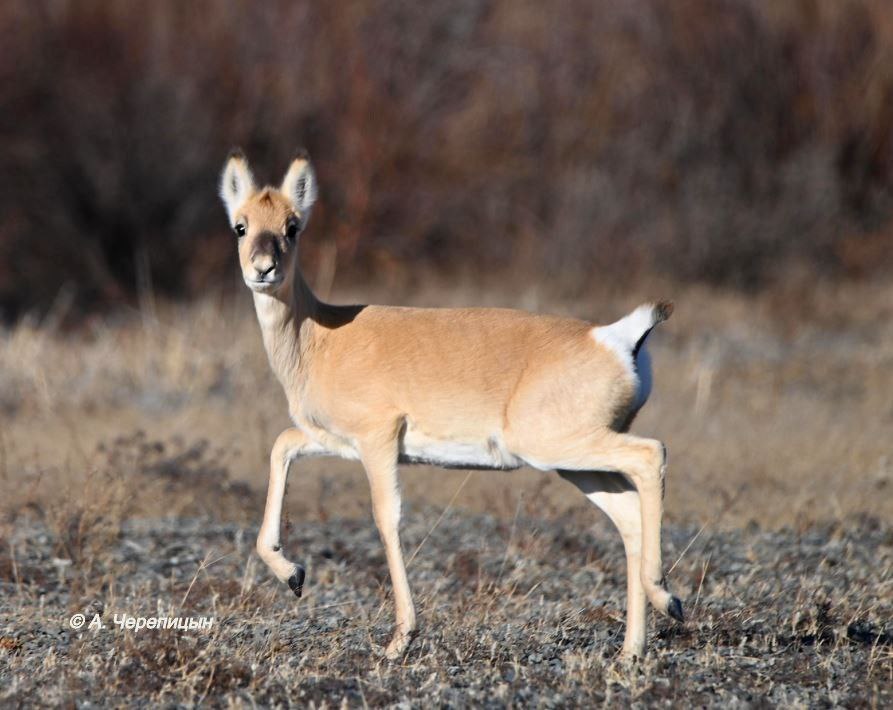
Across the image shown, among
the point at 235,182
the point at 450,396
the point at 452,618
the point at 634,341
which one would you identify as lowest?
the point at 452,618

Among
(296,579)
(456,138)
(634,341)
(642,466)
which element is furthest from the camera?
(456,138)

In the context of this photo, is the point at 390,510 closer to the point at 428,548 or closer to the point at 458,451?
the point at 458,451

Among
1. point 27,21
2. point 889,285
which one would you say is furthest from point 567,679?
point 27,21

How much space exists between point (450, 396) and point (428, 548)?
3143 millimetres

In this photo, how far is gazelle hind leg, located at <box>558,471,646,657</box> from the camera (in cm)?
683

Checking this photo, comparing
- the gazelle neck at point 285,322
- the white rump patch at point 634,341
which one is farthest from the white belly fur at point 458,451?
the gazelle neck at point 285,322

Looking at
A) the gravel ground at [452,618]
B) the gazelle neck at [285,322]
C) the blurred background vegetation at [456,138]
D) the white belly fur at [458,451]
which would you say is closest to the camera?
the gravel ground at [452,618]

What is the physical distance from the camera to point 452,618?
7707 mm

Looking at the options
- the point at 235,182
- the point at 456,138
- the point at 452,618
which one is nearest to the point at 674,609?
the point at 452,618

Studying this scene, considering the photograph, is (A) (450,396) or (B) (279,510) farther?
(B) (279,510)

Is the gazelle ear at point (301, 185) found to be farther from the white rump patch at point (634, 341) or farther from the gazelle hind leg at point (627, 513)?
the gazelle hind leg at point (627, 513)

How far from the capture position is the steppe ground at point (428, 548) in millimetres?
6438

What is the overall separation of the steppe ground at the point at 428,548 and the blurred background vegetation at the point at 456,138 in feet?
19.9

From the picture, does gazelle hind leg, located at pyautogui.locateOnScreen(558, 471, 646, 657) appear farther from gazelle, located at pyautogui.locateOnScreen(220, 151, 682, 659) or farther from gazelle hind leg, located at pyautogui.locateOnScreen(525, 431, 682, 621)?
gazelle hind leg, located at pyautogui.locateOnScreen(525, 431, 682, 621)
